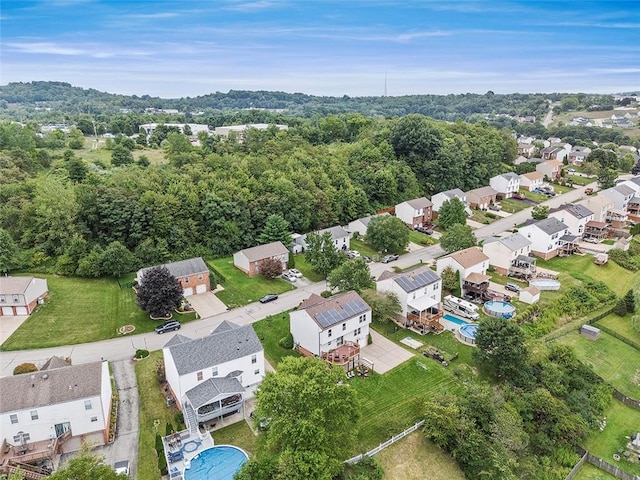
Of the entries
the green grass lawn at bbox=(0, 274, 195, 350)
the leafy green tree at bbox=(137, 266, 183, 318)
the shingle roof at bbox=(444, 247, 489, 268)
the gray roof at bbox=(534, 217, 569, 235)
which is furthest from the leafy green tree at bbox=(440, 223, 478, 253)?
the leafy green tree at bbox=(137, 266, 183, 318)

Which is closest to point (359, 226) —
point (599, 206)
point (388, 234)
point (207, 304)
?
point (388, 234)

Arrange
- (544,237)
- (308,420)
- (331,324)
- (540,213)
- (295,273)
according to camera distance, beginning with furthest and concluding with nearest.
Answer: (540,213)
(544,237)
(295,273)
(331,324)
(308,420)

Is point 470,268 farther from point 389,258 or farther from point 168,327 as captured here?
point 168,327

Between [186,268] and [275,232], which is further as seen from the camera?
[275,232]

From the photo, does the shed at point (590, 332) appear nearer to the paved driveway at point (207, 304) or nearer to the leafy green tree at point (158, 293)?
the paved driveway at point (207, 304)

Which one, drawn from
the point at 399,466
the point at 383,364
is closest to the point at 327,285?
the point at 383,364

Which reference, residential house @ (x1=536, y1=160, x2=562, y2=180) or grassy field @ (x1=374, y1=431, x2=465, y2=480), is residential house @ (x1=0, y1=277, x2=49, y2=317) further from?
residential house @ (x1=536, y1=160, x2=562, y2=180)
